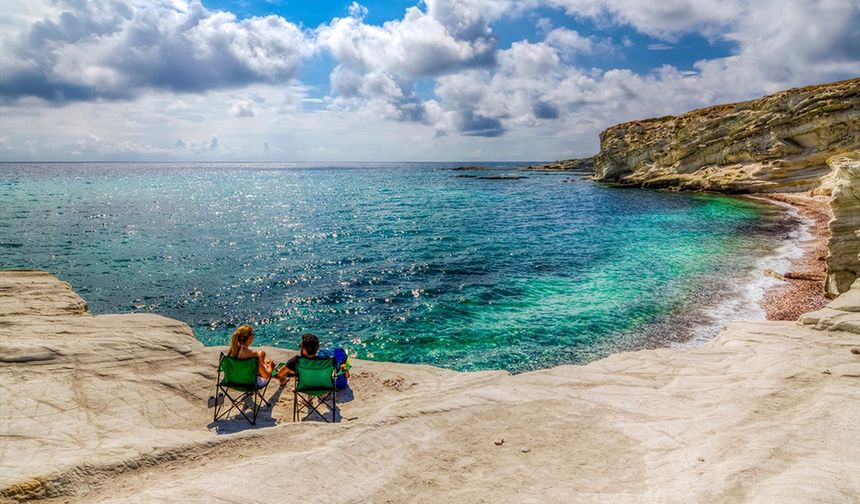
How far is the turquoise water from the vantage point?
15523 millimetres

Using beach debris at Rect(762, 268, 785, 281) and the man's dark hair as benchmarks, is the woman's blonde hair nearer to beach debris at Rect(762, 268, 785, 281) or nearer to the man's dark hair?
the man's dark hair

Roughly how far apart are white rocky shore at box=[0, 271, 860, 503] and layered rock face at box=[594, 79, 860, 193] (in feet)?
156

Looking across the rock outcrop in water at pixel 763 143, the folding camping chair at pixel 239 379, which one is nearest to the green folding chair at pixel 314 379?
the folding camping chair at pixel 239 379

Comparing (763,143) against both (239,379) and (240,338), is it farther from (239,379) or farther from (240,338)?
(239,379)

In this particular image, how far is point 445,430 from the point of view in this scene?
7418 mm

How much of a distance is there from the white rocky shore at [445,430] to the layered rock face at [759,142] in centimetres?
4769

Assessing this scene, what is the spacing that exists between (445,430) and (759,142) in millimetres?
64726

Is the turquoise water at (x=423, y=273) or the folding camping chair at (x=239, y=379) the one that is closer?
the folding camping chair at (x=239, y=379)

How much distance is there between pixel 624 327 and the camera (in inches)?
629

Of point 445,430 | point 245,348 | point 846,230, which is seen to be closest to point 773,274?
point 846,230

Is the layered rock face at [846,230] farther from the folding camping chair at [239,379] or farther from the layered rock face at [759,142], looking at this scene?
the layered rock face at [759,142]

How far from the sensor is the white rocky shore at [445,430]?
5727 millimetres

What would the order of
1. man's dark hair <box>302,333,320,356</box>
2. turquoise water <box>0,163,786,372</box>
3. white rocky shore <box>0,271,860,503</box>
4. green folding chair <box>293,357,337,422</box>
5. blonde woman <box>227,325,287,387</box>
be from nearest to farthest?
white rocky shore <box>0,271,860,503</box>, green folding chair <box>293,357,337,422</box>, blonde woman <box>227,325,287,387</box>, man's dark hair <box>302,333,320,356</box>, turquoise water <box>0,163,786,372</box>

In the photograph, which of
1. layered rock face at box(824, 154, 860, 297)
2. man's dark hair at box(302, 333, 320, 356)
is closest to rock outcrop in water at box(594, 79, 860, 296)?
layered rock face at box(824, 154, 860, 297)
